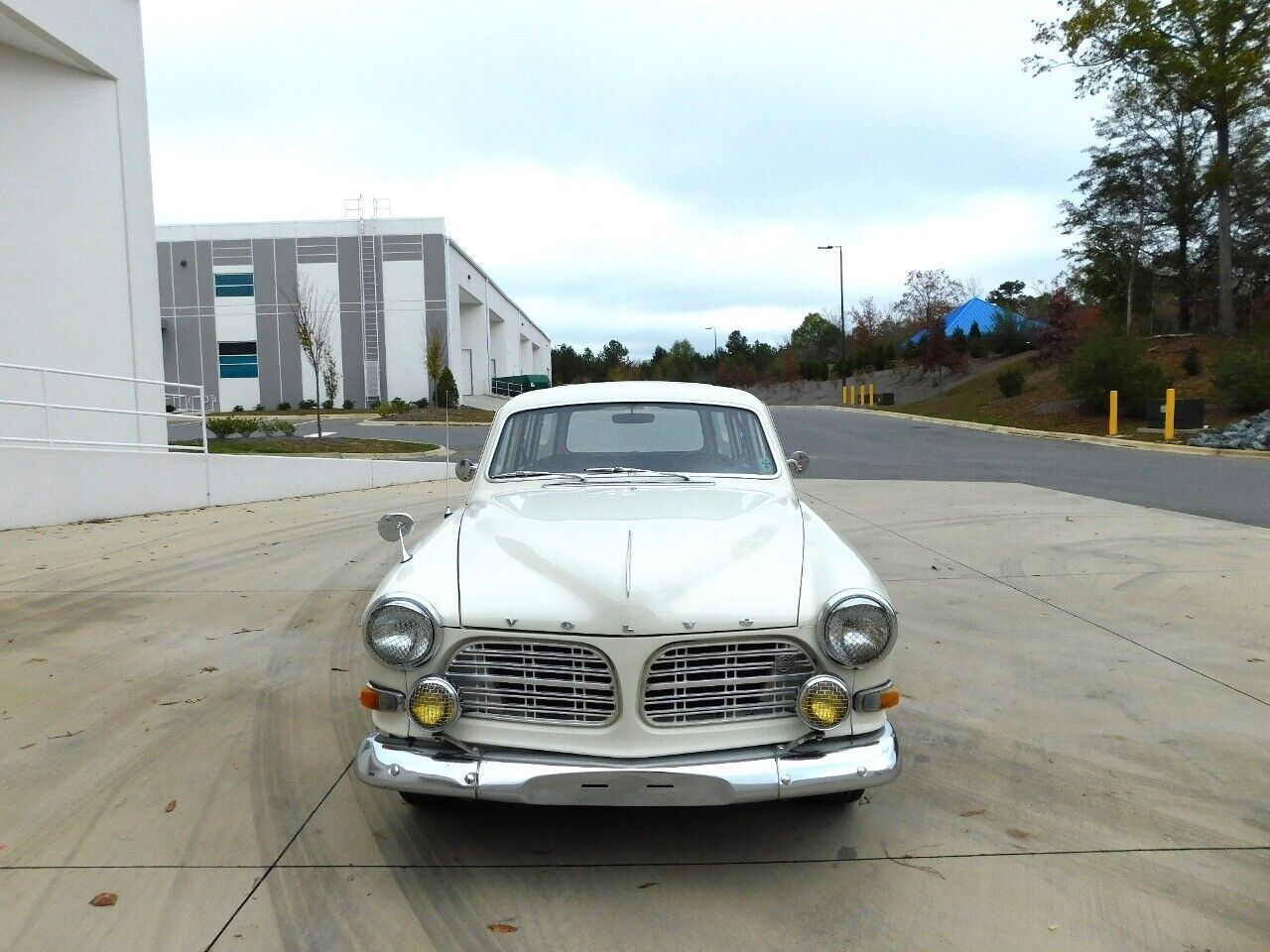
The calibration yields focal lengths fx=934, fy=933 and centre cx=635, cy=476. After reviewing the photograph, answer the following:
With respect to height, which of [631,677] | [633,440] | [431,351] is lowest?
[631,677]

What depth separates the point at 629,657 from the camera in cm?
290

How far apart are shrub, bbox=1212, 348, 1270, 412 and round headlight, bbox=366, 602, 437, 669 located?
2598cm

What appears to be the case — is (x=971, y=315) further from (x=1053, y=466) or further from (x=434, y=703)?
(x=434, y=703)

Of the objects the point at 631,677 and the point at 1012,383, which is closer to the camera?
the point at 631,677

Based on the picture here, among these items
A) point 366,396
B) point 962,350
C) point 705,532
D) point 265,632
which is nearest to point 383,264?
point 366,396

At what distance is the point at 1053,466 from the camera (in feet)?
56.2

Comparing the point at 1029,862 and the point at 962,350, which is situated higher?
the point at 962,350

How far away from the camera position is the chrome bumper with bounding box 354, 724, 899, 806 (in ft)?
9.12

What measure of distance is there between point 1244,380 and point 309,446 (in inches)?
897

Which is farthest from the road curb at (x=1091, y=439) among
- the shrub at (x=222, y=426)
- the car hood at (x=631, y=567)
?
the shrub at (x=222, y=426)

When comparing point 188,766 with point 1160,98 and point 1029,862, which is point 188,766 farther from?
point 1160,98

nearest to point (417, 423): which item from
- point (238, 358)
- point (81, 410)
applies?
point (238, 358)

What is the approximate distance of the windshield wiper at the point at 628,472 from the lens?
4.44 metres

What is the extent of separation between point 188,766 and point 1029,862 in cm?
331
